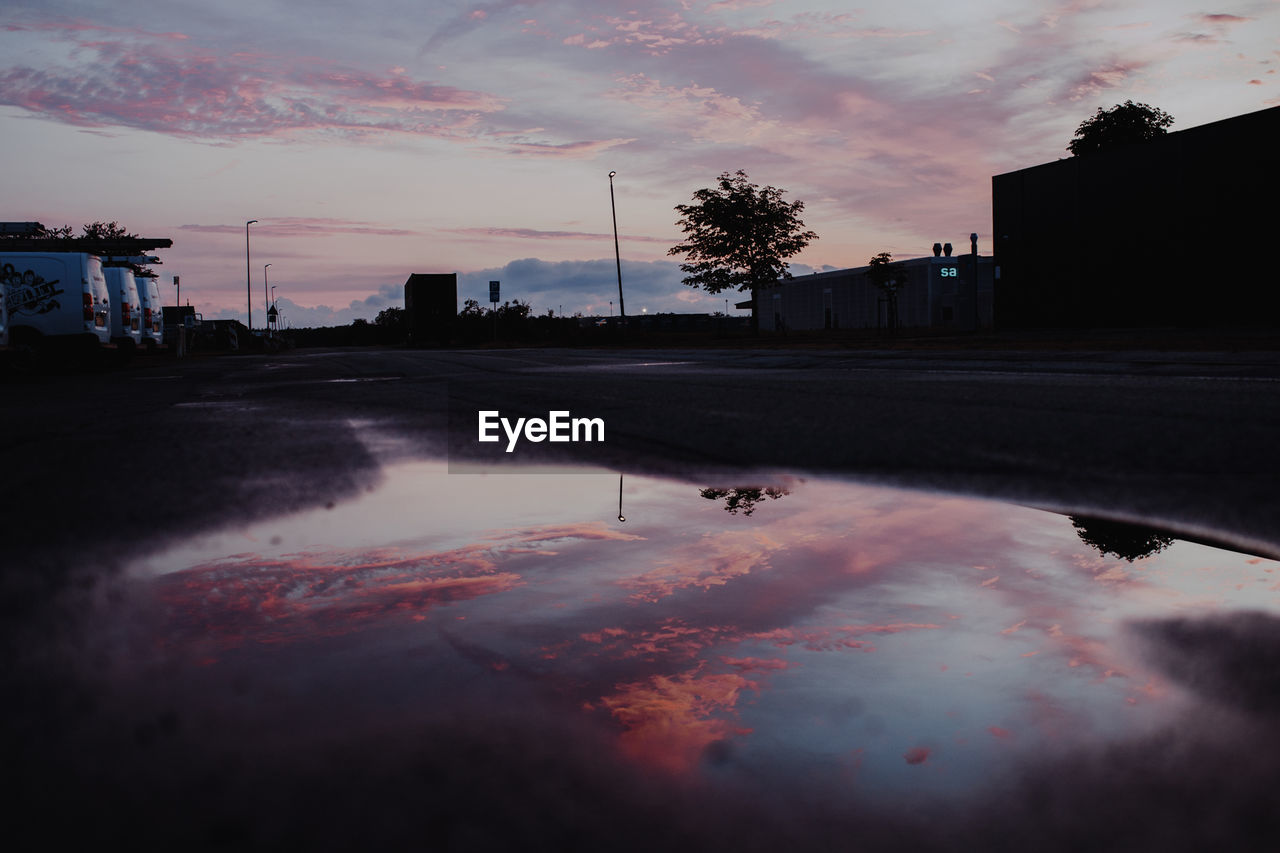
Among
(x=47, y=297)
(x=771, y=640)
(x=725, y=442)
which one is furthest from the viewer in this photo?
(x=47, y=297)

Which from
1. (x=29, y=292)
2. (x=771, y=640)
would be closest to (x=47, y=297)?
(x=29, y=292)

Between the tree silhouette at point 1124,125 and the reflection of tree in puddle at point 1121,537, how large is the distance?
67884 mm

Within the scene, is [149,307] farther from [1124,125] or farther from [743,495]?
[1124,125]

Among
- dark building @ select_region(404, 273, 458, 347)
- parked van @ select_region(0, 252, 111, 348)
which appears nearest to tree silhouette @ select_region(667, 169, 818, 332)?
dark building @ select_region(404, 273, 458, 347)

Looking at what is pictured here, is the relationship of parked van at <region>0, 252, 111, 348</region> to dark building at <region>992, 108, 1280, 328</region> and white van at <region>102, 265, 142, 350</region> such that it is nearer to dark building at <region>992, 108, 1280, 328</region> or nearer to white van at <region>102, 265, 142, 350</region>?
white van at <region>102, 265, 142, 350</region>

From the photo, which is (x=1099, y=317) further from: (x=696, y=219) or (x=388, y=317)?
(x=388, y=317)

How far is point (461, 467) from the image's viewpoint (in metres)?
5.77

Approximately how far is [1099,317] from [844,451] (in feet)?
118

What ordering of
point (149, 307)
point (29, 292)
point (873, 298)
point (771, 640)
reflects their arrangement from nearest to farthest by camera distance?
1. point (771, 640)
2. point (29, 292)
3. point (149, 307)
4. point (873, 298)

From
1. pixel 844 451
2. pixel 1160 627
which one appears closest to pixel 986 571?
pixel 1160 627

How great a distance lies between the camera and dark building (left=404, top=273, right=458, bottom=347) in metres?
54.9

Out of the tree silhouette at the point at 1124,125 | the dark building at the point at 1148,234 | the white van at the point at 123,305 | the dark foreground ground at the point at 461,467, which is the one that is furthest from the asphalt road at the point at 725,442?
the tree silhouette at the point at 1124,125

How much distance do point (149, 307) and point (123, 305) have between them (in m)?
5.04

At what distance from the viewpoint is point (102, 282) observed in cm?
2194
